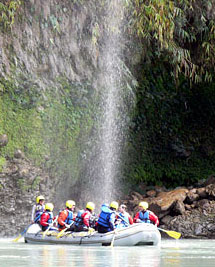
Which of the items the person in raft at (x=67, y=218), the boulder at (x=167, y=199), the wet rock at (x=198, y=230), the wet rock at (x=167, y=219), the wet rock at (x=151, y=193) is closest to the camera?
the person in raft at (x=67, y=218)

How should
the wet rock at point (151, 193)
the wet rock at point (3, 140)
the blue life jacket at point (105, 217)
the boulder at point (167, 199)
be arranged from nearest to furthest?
the blue life jacket at point (105, 217) < the wet rock at point (3, 140) < the boulder at point (167, 199) < the wet rock at point (151, 193)

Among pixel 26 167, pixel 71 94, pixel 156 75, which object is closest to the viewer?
pixel 26 167

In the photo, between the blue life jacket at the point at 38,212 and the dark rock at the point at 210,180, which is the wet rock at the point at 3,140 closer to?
the blue life jacket at the point at 38,212

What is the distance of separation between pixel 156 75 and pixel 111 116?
3276 mm

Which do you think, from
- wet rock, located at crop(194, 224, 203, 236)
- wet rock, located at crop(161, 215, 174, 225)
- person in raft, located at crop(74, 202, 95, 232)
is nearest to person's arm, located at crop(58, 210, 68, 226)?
person in raft, located at crop(74, 202, 95, 232)

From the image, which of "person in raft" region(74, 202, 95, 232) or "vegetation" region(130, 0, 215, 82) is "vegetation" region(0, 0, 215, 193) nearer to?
"vegetation" region(130, 0, 215, 82)

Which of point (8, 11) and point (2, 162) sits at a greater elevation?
point (8, 11)

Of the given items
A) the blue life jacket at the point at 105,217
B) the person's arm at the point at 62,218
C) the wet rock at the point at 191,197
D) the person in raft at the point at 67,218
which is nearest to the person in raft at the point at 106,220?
the blue life jacket at the point at 105,217

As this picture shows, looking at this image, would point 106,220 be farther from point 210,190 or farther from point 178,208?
point 210,190

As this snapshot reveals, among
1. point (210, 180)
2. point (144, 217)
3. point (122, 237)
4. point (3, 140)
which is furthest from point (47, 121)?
point (122, 237)

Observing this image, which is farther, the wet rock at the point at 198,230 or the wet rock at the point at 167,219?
the wet rock at the point at 167,219

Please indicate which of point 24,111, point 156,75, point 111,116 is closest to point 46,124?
Result: point 24,111

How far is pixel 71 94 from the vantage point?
32156 millimetres

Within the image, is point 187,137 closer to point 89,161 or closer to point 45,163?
point 89,161
